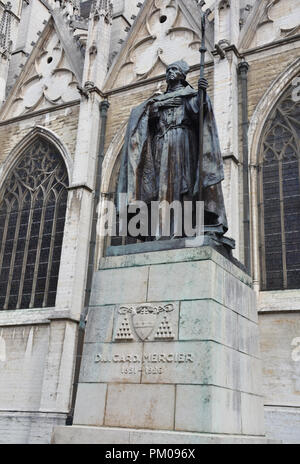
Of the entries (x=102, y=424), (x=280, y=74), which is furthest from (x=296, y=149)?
(x=102, y=424)

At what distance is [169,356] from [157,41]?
14337 mm

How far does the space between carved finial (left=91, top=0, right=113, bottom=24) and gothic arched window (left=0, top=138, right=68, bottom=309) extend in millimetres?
4550

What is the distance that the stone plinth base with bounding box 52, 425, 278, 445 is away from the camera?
3638 millimetres

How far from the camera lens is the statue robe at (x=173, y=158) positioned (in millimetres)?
5133

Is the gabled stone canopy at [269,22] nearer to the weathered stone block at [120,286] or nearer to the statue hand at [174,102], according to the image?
the statue hand at [174,102]

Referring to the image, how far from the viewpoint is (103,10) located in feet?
56.0

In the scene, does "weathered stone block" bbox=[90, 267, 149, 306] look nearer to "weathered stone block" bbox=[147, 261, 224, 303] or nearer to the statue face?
"weathered stone block" bbox=[147, 261, 224, 303]

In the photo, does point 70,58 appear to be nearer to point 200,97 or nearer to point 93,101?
point 93,101

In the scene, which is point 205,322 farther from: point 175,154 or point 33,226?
point 33,226

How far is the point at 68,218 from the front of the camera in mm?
14648

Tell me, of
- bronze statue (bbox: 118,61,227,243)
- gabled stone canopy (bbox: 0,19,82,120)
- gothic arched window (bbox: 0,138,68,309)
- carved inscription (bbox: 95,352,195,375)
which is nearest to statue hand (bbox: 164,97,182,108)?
bronze statue (bbox: 118,61,227,243)

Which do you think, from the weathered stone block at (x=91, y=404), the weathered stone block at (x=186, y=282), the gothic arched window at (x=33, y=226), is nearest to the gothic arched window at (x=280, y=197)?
the gothic arched window at (x=33, y=226)

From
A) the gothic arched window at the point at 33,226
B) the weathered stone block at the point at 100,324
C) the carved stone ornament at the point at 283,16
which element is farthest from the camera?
the gothic arched window at the point at 33,226

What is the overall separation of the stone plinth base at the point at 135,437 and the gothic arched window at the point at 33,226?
10844 mm
